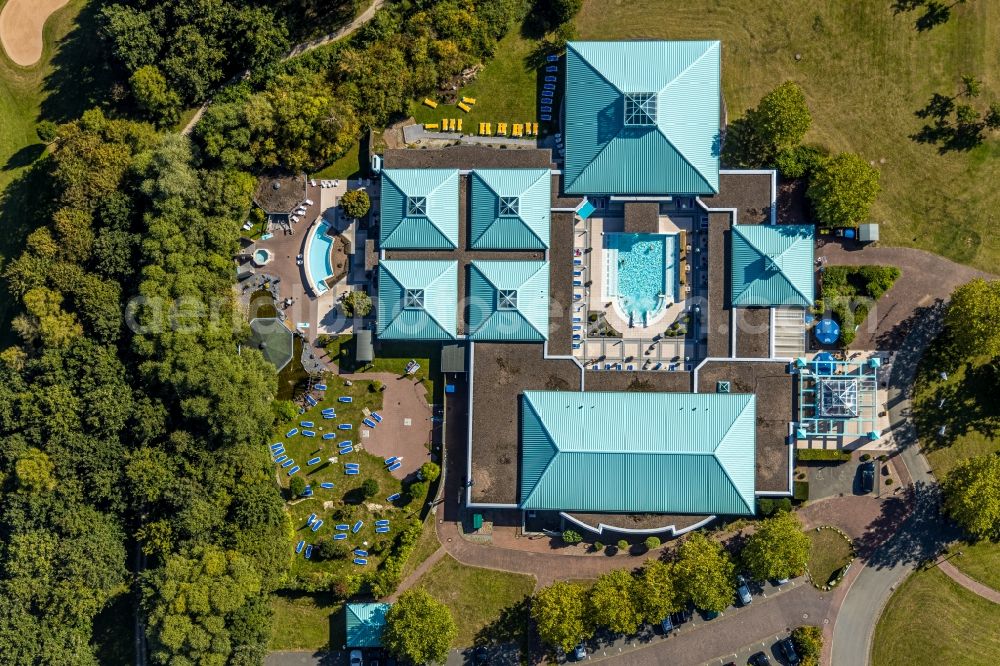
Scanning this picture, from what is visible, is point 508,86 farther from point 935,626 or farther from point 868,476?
point 935,626

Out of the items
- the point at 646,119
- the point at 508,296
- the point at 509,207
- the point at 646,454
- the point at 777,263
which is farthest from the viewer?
the point at 509,207

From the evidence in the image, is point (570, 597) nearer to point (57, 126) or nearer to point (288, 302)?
point (288, 302)

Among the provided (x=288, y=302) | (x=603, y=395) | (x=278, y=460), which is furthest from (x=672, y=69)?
(x=278, y=460)

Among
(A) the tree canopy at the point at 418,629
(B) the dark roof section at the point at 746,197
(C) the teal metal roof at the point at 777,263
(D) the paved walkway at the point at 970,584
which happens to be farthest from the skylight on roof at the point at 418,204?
(D) the paved walkway at the point at 970,584

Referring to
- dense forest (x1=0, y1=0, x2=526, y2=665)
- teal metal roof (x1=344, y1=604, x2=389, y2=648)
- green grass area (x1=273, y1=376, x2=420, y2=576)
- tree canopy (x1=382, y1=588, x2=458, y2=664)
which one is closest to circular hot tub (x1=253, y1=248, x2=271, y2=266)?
dense forest (x1=0, y1=0, x2=526, y2=665)

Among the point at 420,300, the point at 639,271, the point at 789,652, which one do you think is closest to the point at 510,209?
the point at 420,300
